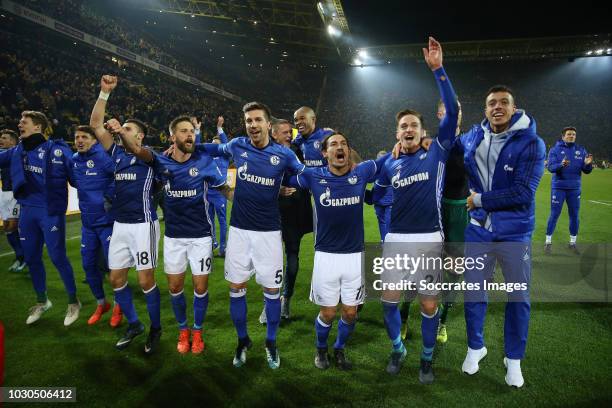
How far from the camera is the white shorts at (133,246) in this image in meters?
3.79

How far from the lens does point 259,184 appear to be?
3.49m

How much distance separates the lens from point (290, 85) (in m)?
38.9

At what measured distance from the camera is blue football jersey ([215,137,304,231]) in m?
3.48

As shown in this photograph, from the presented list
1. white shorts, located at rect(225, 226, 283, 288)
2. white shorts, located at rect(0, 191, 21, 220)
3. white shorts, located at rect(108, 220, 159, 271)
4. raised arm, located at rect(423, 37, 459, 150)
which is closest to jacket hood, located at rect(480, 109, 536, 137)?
raised arm, located at rect(423, 37, 459, 150)

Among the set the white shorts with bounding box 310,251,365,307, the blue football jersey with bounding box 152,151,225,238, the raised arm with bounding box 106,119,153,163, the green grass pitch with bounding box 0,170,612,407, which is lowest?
the green grass pitch with bounding box 0,170,612,407

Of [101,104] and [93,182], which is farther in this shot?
[93,182]

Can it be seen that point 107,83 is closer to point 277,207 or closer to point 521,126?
point 277,207

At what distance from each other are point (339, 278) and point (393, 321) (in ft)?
2.26

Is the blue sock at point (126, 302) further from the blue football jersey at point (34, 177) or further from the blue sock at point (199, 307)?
the blue football jersey at point (34, 177)

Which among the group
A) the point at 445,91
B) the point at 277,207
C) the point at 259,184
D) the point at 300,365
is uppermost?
the point at 445,91

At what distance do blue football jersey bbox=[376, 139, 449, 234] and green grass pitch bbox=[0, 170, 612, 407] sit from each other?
4.68ft

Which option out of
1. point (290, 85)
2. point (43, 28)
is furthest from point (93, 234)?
point (290, 85)

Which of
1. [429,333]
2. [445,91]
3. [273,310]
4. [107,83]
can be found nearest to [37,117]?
[107,83]

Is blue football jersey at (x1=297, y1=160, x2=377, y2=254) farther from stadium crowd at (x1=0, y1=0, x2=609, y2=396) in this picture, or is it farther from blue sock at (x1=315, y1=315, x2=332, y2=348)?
blue sock at (x1=315, y1=315, x2=332, y2=348)
